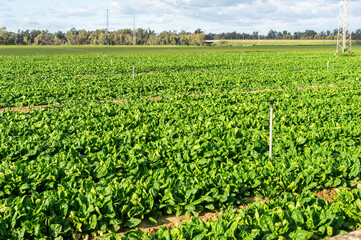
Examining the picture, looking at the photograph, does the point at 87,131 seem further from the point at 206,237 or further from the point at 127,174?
the point at 206,237

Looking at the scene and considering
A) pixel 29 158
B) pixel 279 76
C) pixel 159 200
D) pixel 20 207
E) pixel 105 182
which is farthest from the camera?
pixel 279 76

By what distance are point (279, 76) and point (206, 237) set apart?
23406 millimetres

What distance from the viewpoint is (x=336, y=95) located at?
1653 centimetres

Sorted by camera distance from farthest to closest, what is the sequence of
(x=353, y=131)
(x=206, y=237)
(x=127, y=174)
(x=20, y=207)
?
1. (x=353, y=131)
2. (x=127, y=174)
3. (x=20, y=207)
4. (x=206, y=237)

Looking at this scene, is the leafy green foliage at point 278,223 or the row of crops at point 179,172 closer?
the leafy green foliage at point 278,223

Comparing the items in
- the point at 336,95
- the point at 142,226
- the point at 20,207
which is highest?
the point at 336,95

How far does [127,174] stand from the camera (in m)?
7.37

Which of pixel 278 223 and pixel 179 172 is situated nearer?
pixel 278 223

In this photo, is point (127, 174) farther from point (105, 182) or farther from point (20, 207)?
point (20, 207)

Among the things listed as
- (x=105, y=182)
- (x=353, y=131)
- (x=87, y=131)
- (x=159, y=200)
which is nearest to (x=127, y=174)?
(x=105, y=182)

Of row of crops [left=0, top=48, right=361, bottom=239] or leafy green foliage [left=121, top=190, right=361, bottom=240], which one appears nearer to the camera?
leafy green foliage [left=121, top=190, right=361, bottom=240]

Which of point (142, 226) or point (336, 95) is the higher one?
point (336, 95)

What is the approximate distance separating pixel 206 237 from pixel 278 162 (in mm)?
3427

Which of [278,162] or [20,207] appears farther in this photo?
[278,162]
